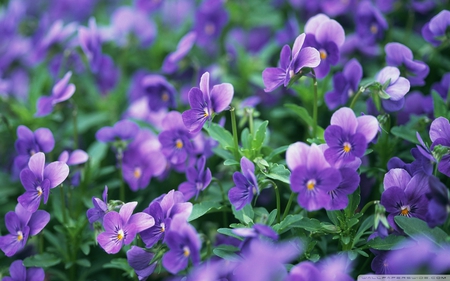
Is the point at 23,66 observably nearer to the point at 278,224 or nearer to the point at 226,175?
the point at 226,175

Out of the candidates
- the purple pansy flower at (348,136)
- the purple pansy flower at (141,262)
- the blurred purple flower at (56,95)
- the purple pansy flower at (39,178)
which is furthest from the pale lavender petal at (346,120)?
the blurred purple flower at (56,95)

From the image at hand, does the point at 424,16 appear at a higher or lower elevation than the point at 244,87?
higher

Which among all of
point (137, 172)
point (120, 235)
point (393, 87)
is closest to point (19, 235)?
point (120, 235)

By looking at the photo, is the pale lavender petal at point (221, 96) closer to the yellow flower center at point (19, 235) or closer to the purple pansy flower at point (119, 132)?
the purple pansy flower at point (119, 132)

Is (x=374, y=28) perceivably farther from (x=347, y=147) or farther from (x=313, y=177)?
(x=313, y=177)

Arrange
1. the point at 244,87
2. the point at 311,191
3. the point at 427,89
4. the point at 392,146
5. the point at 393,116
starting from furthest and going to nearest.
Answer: the point at 244,87
the point at 427,89
the point at 393,116
the point at 392,146
the point at 311,191

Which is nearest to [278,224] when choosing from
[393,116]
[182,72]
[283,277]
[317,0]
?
[283,277]
